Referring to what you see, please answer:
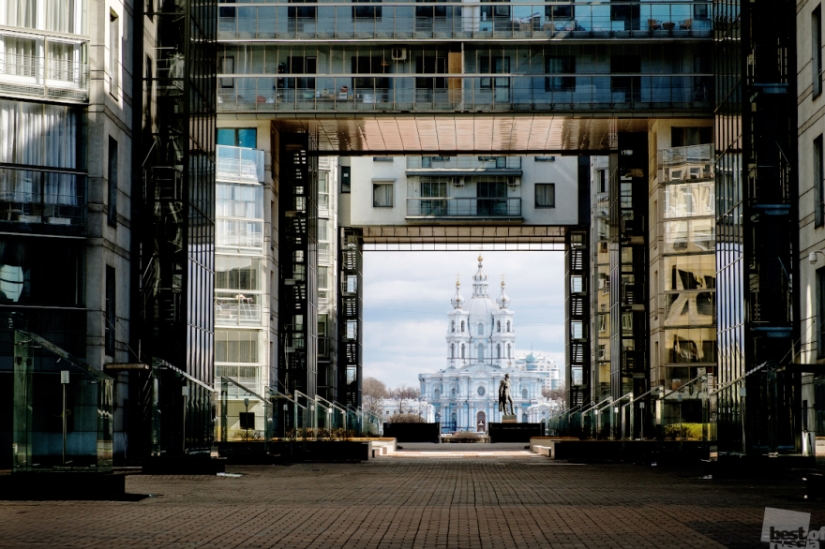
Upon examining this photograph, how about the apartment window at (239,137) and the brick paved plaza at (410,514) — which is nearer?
the brick paved plaza at (410,514)

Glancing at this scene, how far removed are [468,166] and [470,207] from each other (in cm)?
287

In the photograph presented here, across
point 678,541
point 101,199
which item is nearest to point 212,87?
point 101,199

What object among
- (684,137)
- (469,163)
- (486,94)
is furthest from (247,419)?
(469,163)

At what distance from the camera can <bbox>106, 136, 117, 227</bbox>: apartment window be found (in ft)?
141

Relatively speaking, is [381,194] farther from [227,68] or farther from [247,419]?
[247,419]

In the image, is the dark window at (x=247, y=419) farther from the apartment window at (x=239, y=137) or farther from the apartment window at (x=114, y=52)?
the apartment window at (x=239, y=137)

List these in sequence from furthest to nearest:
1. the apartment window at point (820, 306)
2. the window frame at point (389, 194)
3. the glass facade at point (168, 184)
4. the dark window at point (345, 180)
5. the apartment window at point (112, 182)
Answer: the dark window at point (345, 180) < the window frame at point (389, 194) < the glass facade at point (168, 184) < the apartment window at point (112, 182) < the apartment window at point (820, 306)

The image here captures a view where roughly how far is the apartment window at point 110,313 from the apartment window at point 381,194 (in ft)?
166

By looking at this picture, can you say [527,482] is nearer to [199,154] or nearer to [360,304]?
[199,154]

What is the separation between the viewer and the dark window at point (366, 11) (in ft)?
220

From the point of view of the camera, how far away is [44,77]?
133 ft

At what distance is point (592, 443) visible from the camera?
49.5 meters

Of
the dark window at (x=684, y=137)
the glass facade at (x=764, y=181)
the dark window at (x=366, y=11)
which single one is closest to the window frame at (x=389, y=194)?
the dark window at (x=366, y=11)

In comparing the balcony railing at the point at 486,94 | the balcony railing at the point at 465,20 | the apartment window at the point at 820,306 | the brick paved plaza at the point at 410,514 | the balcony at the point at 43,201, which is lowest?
the brick paved plaza at the point at 410,514
